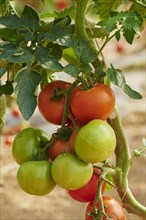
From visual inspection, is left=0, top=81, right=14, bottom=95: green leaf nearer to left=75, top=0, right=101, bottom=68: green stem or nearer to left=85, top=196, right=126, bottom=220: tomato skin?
left=75, top=0, right=101, bottom=68: green stem

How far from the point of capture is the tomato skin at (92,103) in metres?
1.08

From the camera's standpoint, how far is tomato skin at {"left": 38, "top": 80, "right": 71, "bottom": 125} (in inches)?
45.2

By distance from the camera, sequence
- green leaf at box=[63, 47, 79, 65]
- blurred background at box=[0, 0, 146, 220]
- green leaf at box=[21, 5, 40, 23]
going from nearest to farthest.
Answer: green leaf at box=[21, 5, 40, 23], green leaf at box=[63, 47, 79, 65], blurred background at box=[0, 0, 146, 220]

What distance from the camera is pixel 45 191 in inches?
43.8

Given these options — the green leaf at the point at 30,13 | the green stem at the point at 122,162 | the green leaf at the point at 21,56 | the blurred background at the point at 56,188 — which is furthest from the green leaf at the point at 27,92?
the blurred background at the point at 56,188

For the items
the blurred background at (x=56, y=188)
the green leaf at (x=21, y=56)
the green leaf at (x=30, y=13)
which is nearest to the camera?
the green leaf at (x=21, y=56)

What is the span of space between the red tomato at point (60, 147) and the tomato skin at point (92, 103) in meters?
0.05

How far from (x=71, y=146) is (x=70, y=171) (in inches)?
3.0

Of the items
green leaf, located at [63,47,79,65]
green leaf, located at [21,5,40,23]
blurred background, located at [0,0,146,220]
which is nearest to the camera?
green leaf, located at [21,5,40,23]

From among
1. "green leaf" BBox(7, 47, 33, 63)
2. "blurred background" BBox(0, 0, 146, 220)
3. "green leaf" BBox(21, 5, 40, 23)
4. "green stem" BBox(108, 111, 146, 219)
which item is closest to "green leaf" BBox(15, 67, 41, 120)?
"green leaf" BBox(7, 47, 33, 63)

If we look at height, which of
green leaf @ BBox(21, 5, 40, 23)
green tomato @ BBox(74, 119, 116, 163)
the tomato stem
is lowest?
green tomato @ BBox(74, 119, 116, 163)

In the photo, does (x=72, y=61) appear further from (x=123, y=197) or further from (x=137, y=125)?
(x=137, y=125)

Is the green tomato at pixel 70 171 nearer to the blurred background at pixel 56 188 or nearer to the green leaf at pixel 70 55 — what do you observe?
the green leaf at pixel 70 55

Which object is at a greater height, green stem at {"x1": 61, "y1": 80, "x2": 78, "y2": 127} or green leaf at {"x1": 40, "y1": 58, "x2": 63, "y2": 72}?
green leaf at {"x1": 40, "y1": 58, "x2": 63, "y2": 72}
